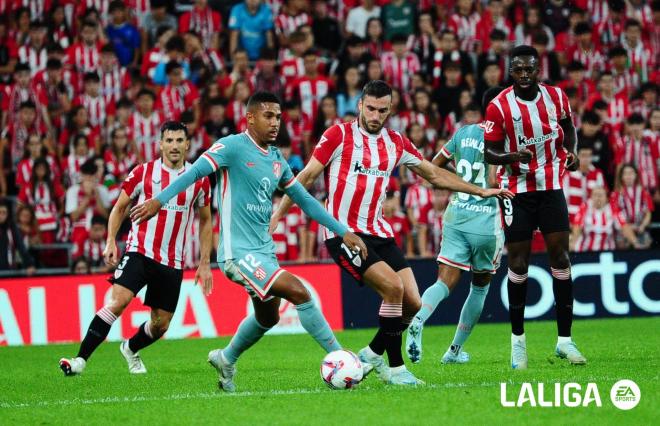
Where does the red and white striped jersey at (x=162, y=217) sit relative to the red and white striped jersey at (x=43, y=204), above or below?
above

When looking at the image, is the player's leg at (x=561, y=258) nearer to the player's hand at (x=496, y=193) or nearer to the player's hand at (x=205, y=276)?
the player's hand at (x=496, y=193)

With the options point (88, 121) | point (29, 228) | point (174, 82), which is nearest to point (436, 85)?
point (174, 82)

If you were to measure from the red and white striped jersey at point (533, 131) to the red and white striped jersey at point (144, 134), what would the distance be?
8737mm

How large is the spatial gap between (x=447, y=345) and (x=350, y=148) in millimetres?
4131

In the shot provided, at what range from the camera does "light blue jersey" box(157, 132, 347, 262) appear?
811cm

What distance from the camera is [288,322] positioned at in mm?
15133

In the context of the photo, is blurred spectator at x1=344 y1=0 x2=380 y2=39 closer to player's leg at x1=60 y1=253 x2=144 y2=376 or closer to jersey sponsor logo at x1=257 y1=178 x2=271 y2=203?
player's leg at x1=60 y1=253 x2=144 y2=376

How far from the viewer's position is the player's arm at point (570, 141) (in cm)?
955

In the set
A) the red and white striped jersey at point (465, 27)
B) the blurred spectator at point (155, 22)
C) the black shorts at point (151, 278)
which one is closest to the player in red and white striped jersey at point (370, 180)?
the black shorts at point (151, 278)

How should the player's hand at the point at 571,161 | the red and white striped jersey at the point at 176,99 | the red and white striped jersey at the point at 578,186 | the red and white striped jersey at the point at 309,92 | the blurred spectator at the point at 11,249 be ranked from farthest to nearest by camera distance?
the red and white striped jersey at the point at 309,92 → the red and white striped jersey at the point at 176,99 → the red and white striped jersey at the point at 578,186 → the blurred spectator at the point at 11,249 → the player's hand at the point at 571,161

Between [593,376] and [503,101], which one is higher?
[503,101]

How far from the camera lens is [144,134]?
1734cm

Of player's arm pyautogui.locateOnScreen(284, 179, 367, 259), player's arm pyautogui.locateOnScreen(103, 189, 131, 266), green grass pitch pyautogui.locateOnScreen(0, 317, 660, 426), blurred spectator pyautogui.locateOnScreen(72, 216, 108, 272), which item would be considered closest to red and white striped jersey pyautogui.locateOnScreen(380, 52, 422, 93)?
blurred spectator pyautogui.locateOnScreen(72, 216, 108, 272)

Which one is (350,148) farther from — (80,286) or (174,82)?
(174,82)
